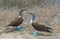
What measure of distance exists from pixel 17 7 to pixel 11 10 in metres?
0.47

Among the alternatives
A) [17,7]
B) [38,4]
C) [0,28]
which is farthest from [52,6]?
[0,28]

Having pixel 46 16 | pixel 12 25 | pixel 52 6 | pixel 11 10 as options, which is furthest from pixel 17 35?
pixel 52 6

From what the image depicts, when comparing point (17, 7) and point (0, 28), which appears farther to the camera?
point (17, 7)

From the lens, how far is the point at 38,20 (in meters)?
7.64

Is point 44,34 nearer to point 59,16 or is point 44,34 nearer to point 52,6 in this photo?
point 59,16

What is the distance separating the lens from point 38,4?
32.2 feet

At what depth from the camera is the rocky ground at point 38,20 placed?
19.7 ft

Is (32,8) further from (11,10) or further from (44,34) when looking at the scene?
(44,34)

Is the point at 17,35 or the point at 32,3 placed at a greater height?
the point at 32,3

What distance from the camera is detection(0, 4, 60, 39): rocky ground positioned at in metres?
6.01

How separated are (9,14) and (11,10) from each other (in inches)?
27.6

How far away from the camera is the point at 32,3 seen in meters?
9.87

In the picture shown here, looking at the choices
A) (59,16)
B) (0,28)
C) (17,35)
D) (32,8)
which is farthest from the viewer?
(32,8)

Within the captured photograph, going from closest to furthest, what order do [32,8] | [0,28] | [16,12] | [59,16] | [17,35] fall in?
[17,35]
[0,28]
[59,16]
[16,12]
[32,8]
